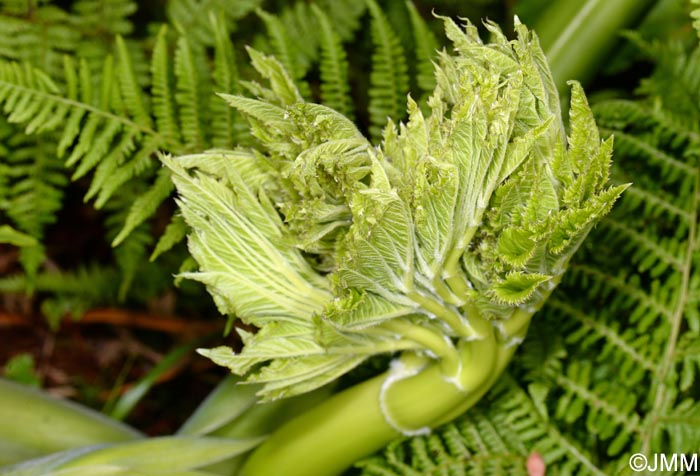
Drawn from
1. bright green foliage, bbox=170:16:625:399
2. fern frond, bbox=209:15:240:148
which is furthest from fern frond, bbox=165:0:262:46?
bright green foliage, bbox=170:16:625:399

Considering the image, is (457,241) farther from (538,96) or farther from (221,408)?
(221,408)

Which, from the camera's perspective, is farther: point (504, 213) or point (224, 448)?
point (224, 448)

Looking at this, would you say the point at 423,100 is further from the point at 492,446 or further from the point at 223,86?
the point at 492,446

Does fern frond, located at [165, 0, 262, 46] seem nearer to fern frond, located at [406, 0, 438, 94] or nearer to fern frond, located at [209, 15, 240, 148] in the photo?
fern frond, located at [209, 15, 240, 148]

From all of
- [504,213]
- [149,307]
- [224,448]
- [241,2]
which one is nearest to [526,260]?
[504,213]

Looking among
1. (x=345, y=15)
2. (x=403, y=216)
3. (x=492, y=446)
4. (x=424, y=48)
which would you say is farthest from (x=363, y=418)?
(x=345, y=15)
